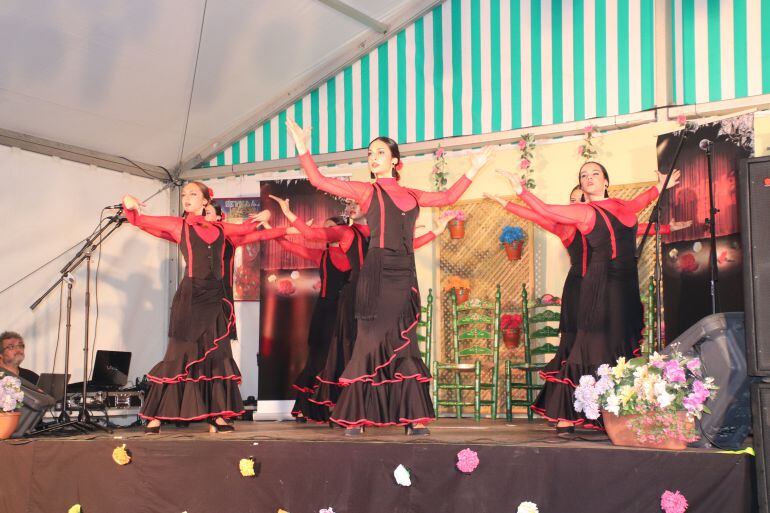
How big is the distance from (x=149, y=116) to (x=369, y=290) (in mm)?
4540

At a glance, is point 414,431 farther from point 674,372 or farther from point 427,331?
point 427,331

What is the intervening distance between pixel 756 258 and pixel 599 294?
2.11 metres

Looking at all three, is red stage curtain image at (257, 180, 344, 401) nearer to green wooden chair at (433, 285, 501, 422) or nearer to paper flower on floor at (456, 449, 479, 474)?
green wooden chair at (433, 285, 501, 422)

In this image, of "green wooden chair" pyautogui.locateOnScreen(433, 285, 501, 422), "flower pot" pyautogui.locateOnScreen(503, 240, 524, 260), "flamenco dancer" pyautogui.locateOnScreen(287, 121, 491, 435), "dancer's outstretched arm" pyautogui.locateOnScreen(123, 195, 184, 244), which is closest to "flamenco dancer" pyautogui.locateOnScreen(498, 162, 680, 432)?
"flamenco dancer" pyautogui.locateOnScreen(287, 121, 491, 435)

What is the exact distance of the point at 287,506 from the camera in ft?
16.0

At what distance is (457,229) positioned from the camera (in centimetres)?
861

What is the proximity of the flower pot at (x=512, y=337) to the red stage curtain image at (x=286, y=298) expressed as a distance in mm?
2106

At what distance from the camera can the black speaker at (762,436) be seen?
11.7 feet

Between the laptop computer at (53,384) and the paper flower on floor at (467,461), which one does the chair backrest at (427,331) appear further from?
the paper flower on floor at (467,461)

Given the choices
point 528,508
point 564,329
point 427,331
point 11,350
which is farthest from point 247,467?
point 11,350

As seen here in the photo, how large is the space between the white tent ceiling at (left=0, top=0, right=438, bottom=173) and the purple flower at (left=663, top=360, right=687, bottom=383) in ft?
18.6

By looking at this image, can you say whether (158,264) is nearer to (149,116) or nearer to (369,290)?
(149,116)

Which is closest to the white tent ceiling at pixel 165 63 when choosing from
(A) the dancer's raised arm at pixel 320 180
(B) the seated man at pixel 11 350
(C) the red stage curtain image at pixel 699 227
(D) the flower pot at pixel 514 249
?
(B) the seated man at pixel 11 350

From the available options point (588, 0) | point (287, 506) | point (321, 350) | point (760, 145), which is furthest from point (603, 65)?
point (287, 506)
